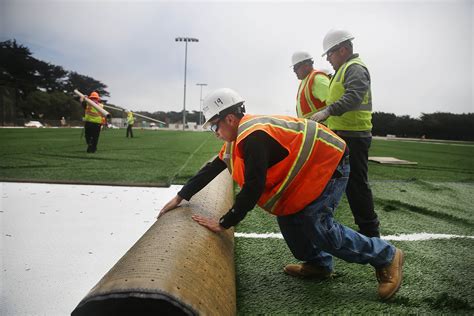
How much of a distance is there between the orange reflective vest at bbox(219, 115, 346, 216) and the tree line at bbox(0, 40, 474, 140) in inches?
964

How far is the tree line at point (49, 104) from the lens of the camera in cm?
2687

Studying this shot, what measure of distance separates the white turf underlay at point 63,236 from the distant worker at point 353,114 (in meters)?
0.65

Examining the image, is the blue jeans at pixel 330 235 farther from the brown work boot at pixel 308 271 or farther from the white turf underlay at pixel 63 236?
the white turf underlay at pixel 63 236

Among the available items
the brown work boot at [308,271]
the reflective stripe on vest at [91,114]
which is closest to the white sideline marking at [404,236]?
the brown work boot at [308,271]

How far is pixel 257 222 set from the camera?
12.5 ft

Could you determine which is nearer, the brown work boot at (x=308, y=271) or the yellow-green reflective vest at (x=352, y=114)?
the brown work boot at (x=308, y=271)

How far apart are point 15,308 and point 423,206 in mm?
4779

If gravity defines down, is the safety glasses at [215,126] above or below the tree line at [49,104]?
below

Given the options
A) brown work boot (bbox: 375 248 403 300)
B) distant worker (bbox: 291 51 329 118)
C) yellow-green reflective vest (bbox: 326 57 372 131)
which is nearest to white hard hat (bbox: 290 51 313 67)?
distant worker (bbox: 291 51 329 118)

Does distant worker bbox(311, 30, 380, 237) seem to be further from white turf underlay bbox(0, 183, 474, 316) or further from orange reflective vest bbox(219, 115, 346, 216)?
orange reflective vest bbox(219, 115, 346, 216)

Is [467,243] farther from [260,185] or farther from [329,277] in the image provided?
[260,185]

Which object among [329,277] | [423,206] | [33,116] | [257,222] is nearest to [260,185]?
[329,277]

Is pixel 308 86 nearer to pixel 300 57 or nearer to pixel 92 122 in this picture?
pixel 300 57

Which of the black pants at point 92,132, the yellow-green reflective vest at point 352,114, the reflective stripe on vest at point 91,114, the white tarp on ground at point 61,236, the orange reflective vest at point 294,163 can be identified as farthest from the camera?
the black pants at point 92,132
